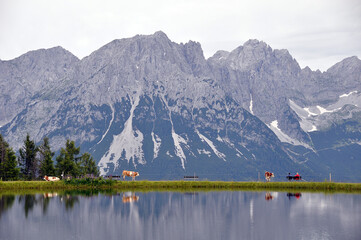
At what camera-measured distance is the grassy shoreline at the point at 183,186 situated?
135 m

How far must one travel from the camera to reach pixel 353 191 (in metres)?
132

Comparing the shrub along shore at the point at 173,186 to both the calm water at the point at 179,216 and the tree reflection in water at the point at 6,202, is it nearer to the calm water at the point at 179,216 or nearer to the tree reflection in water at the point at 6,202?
the calm water at the point at 179,216

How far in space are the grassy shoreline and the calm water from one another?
1347 cm

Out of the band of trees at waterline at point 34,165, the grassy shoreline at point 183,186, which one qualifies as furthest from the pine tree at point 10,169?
the grassy shoreline at point 183,186

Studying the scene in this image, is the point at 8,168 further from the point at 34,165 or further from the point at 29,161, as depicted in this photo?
the point at 29,161

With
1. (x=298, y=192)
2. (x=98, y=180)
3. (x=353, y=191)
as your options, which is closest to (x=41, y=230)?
(x=98, y=180)

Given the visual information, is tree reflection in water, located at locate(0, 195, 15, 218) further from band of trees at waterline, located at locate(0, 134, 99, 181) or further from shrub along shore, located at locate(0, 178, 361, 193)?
A: band of trees at waterline, located at locate(0, 134, 99, 181)

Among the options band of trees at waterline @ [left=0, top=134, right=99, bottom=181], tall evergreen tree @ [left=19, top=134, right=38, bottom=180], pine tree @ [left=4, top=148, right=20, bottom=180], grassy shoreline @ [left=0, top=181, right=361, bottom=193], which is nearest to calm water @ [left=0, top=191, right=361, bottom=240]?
grassy shoreline @ [left=0, top=181, right=361, bottom=193]

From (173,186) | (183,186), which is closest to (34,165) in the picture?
(173,186)

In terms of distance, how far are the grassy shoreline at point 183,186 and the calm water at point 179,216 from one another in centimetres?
1347

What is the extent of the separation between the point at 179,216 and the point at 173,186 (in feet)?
166

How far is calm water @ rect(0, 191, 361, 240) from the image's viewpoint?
74812 mm

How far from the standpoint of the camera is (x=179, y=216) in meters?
91.6

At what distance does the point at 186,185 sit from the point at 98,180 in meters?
22.4
